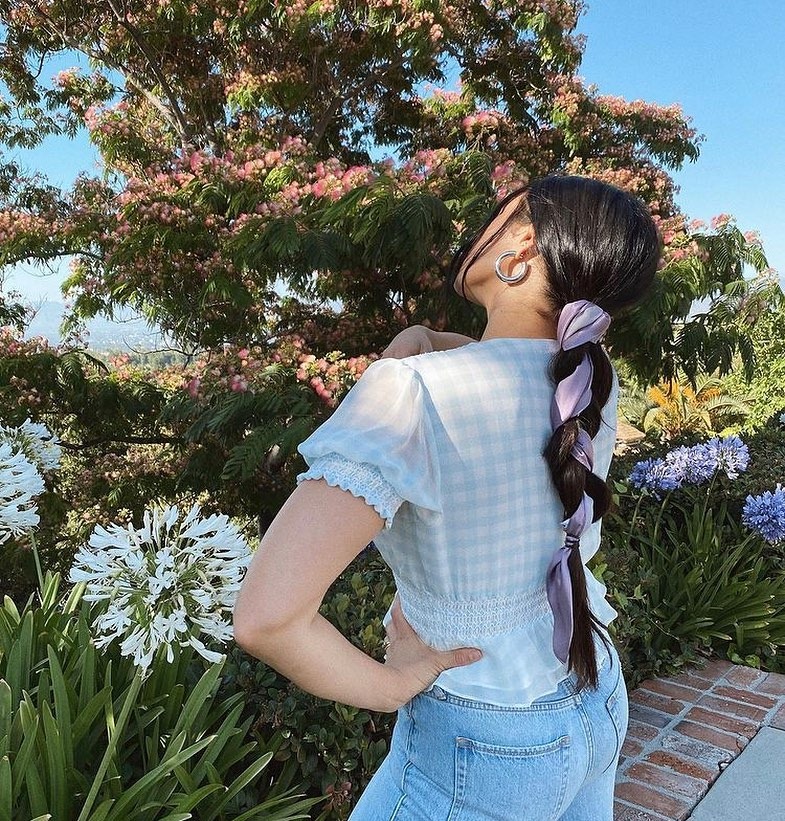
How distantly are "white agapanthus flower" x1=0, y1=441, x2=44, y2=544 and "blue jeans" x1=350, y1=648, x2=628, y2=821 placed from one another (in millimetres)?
1349

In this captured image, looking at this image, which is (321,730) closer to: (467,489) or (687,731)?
(467,489)

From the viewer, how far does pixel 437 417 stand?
892 mm

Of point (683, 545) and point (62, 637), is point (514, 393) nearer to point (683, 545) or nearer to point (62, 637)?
point (62, 637)

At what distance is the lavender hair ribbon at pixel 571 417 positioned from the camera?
0.97 m

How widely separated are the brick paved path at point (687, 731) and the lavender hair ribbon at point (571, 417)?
176cm

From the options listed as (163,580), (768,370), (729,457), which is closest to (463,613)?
(163,580)

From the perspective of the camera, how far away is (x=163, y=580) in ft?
5.11

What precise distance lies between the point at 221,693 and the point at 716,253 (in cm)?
395

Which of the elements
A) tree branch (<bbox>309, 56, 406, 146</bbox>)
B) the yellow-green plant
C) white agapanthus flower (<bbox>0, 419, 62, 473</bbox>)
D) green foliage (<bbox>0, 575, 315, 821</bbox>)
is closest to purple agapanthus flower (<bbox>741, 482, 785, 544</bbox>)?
green foliage (<bbox>0, 575, 315, 821</bbox>)

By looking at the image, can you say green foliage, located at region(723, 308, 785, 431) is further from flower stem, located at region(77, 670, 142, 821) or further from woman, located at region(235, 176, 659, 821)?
woman, located at region(235, 176, 659, 821)

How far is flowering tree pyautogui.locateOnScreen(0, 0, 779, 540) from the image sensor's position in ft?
13.4

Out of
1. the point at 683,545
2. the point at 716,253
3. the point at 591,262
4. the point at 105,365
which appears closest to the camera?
the point at 591,262

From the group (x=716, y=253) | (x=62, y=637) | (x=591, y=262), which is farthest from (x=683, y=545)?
(x=591, y=262)

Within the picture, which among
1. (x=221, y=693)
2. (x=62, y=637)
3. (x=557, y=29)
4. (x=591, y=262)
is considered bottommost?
(x=221, y=693)
